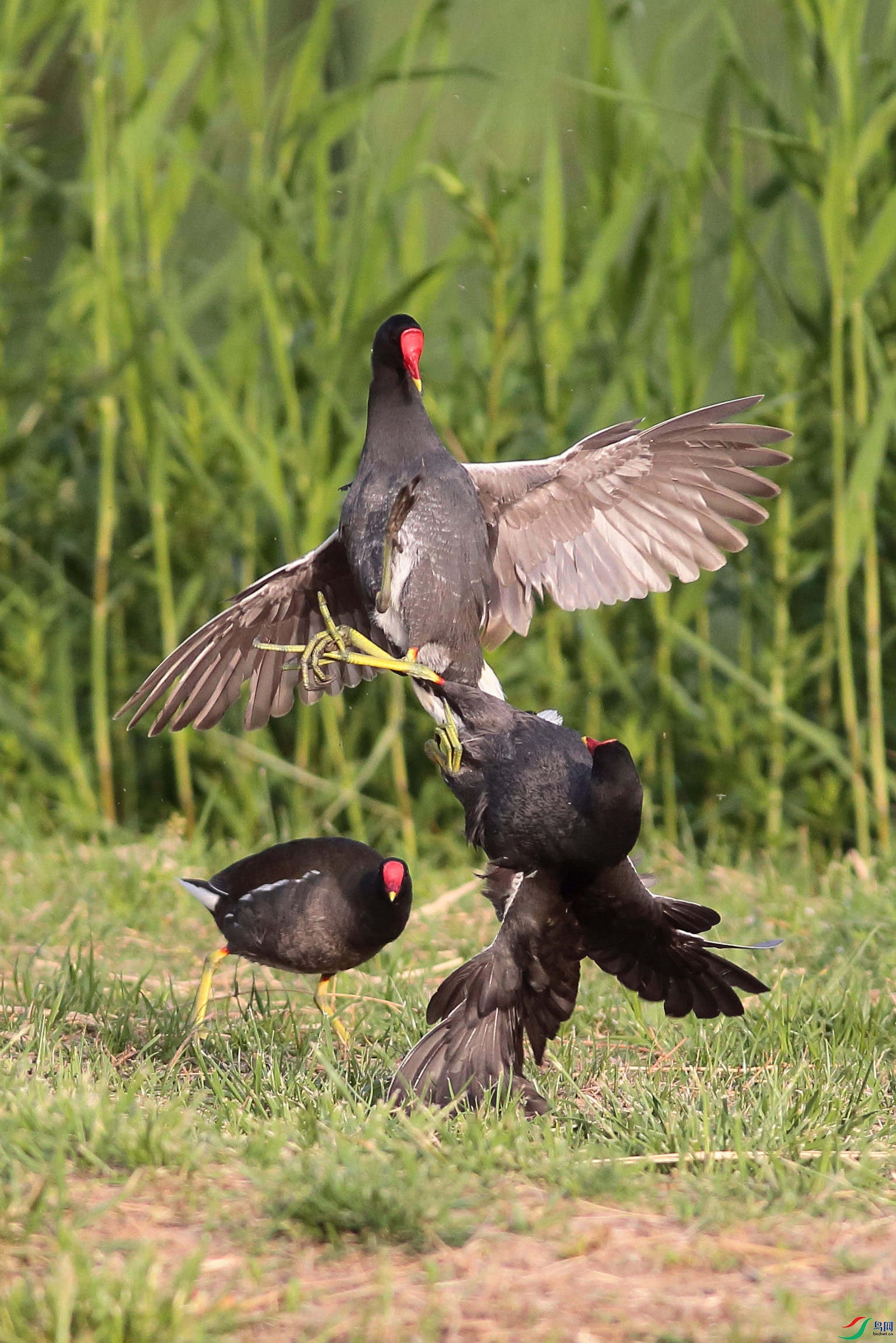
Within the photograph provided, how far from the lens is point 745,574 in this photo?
194 inches

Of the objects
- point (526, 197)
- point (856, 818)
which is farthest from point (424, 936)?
point (526, 197)

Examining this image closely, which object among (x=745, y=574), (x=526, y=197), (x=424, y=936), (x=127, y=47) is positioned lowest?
(x=424, y=936)

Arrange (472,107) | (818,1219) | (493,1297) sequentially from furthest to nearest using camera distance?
(472,107)
(818,1219)
(493,1297)

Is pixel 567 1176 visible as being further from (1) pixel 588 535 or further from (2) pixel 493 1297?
(1) pixel 588 535

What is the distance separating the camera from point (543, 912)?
2.75 meters

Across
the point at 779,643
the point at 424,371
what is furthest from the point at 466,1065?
the point at 424,371

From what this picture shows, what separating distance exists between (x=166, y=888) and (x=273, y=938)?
1.19 meters

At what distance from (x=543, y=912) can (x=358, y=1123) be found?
0.50m

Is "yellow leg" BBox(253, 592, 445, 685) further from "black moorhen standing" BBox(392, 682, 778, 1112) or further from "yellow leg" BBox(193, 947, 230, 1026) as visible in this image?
"yellow leg" BBox(193, 947, 230, 1026)

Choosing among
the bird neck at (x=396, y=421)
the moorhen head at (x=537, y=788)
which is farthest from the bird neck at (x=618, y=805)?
the bird neck at (x=396, y=421)

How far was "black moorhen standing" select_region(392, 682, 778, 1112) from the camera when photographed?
263 centimetres

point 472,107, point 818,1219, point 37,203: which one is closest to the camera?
point 818,1219

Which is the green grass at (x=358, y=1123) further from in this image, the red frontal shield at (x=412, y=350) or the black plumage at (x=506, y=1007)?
the red frontal shield at (x=412, y=350)

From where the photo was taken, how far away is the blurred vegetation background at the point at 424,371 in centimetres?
455
